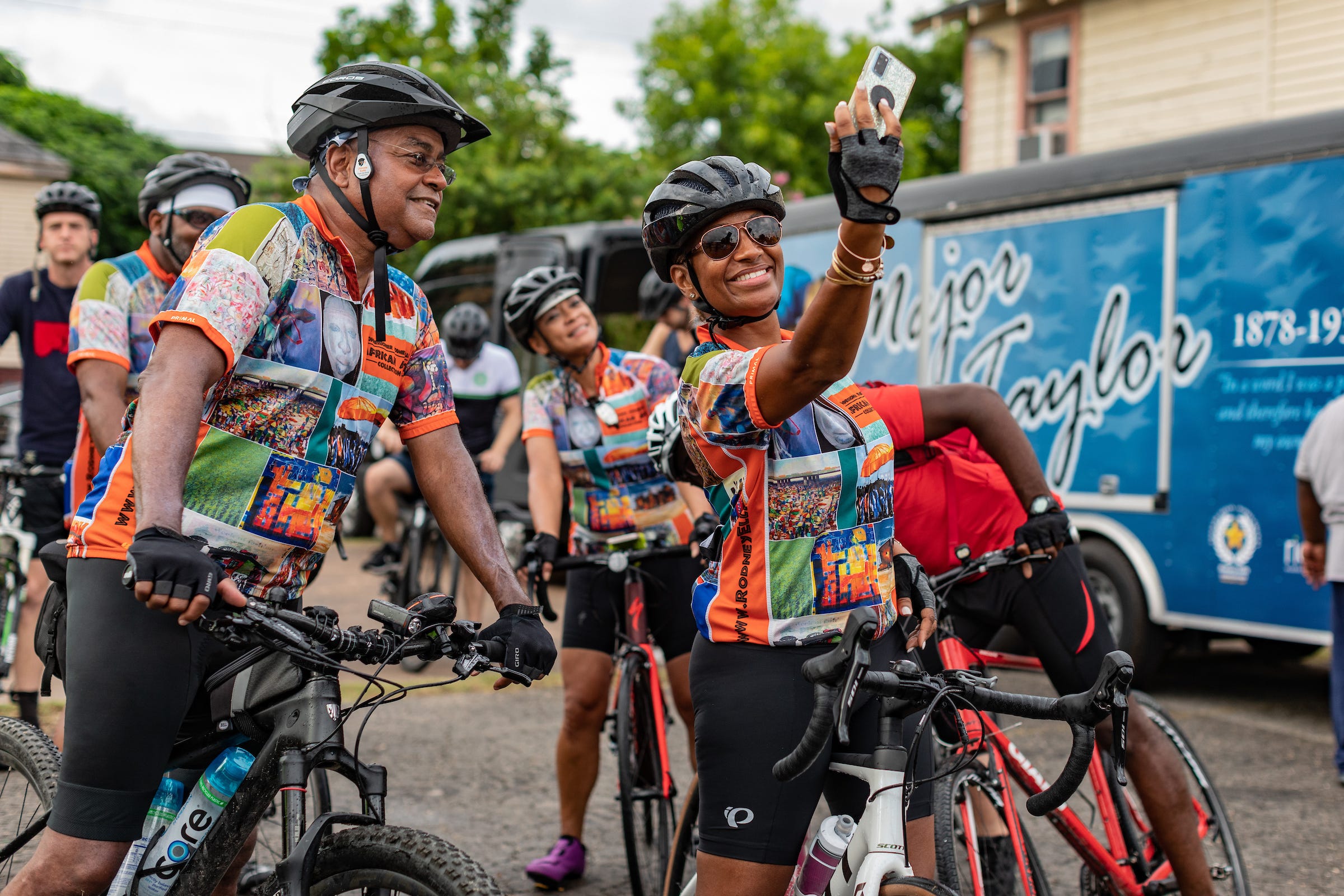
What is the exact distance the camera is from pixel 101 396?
13.3ft

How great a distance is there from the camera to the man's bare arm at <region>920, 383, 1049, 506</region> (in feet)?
10.5

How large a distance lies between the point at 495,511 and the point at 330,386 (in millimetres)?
5502

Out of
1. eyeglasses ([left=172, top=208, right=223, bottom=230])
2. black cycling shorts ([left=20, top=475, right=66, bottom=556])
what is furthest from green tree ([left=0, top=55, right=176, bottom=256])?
eyeglasses ([left=172, top=208, right=223, bottom=230])

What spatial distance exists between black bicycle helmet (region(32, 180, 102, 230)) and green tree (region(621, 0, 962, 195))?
83.2 feet

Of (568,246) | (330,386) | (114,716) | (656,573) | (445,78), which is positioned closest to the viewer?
(114,716)

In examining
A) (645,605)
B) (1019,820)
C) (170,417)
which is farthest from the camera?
(645,605)

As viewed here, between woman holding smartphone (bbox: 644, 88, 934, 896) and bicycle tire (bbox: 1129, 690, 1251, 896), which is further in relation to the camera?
bicycle tire (bbox: 1129, 690, 1251, 896)

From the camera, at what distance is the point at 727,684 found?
2484 millimetres

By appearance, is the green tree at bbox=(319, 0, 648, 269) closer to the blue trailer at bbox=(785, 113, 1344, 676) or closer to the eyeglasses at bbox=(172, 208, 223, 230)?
the blue trailer at bbox=(785, 113, 1344, 676)

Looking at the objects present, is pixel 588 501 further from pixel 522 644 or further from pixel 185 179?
pixel 522 644

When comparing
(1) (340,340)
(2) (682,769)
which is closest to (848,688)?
(1) (340,340)

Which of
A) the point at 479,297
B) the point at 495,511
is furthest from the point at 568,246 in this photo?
the point at 495,511

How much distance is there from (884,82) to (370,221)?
3.79 ft

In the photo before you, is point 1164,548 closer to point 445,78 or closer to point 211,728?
point 211,728
